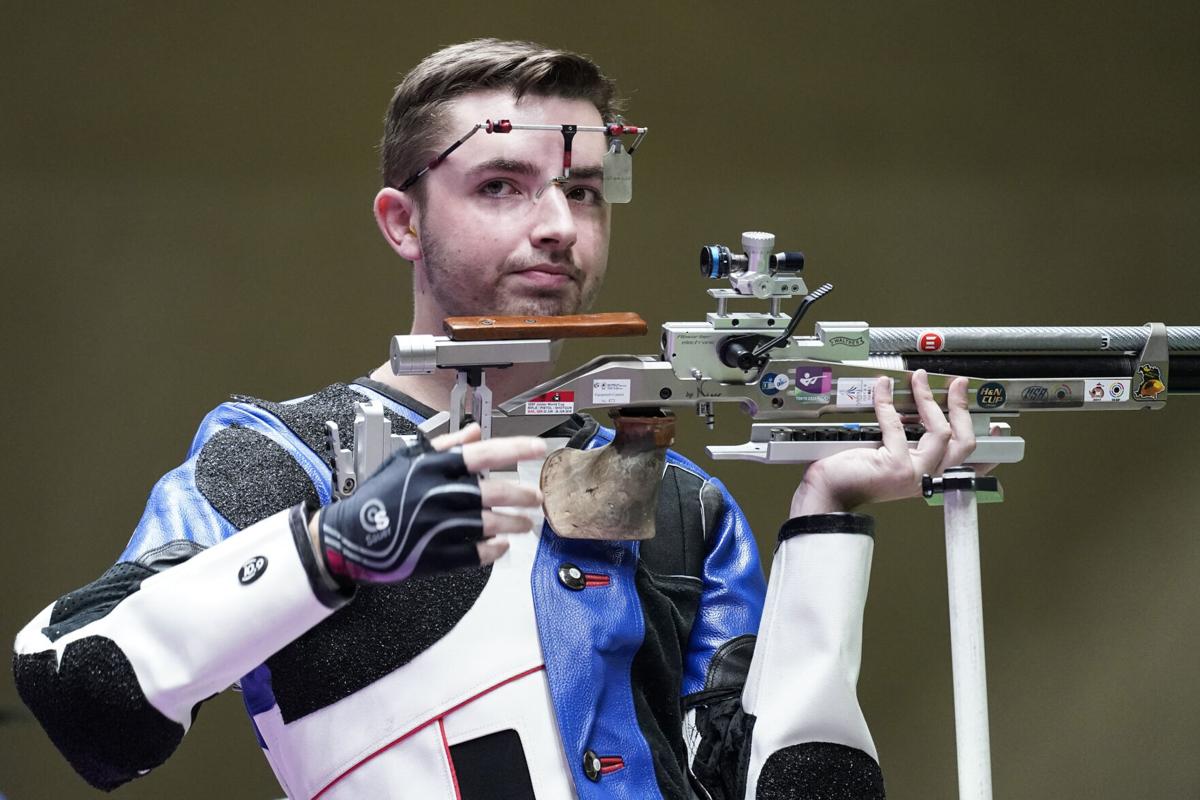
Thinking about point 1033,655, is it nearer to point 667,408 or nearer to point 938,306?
point 938,306

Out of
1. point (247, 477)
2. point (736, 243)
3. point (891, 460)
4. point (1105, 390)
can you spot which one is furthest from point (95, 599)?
point (736, 243)

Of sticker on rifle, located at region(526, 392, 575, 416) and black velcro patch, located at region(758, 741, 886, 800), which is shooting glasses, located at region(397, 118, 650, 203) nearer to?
sticker on rifle, located at region(526, 392, 575, 416)

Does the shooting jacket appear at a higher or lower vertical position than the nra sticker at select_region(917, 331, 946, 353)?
lower

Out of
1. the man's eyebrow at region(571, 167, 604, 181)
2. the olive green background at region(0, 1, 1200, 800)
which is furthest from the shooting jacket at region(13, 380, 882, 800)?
the olive green background at region(0, 1, 1200, 800)

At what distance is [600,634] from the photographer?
1.62 meters

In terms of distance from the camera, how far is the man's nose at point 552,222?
5.52ft

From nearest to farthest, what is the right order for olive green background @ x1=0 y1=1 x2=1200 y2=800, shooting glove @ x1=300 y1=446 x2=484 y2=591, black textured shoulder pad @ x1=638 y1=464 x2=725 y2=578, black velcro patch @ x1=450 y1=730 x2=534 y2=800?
shooting glove @ x1=300 y1=446 x2=484 y2=591 < black velcro patch @ x1=450 y1=730 x2=534 y2=800 < black textured shoulder pad @ x1=638 y1=464 x2=725 y2=578 < olive green background @ x1=0 y1=1 x2=1200 y2=800

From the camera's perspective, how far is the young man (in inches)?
51.9

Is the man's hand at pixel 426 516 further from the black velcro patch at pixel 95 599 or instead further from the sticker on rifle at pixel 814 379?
the sticker on rifle at pixel 814 379

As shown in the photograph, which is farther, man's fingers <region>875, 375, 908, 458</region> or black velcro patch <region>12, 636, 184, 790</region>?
man's fingers <region>875, 375, 908, 458</region>

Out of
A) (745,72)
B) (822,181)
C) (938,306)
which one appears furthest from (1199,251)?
(745,72)

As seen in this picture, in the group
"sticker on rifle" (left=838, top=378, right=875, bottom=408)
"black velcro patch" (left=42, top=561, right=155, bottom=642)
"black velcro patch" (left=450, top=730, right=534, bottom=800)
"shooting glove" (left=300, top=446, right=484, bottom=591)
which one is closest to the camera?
"shooting glove" (left=300, top=446, right=484, bottom=591)

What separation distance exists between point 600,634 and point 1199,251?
7.57 ft

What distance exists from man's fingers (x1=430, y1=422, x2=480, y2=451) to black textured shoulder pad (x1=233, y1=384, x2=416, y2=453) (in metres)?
0.28
